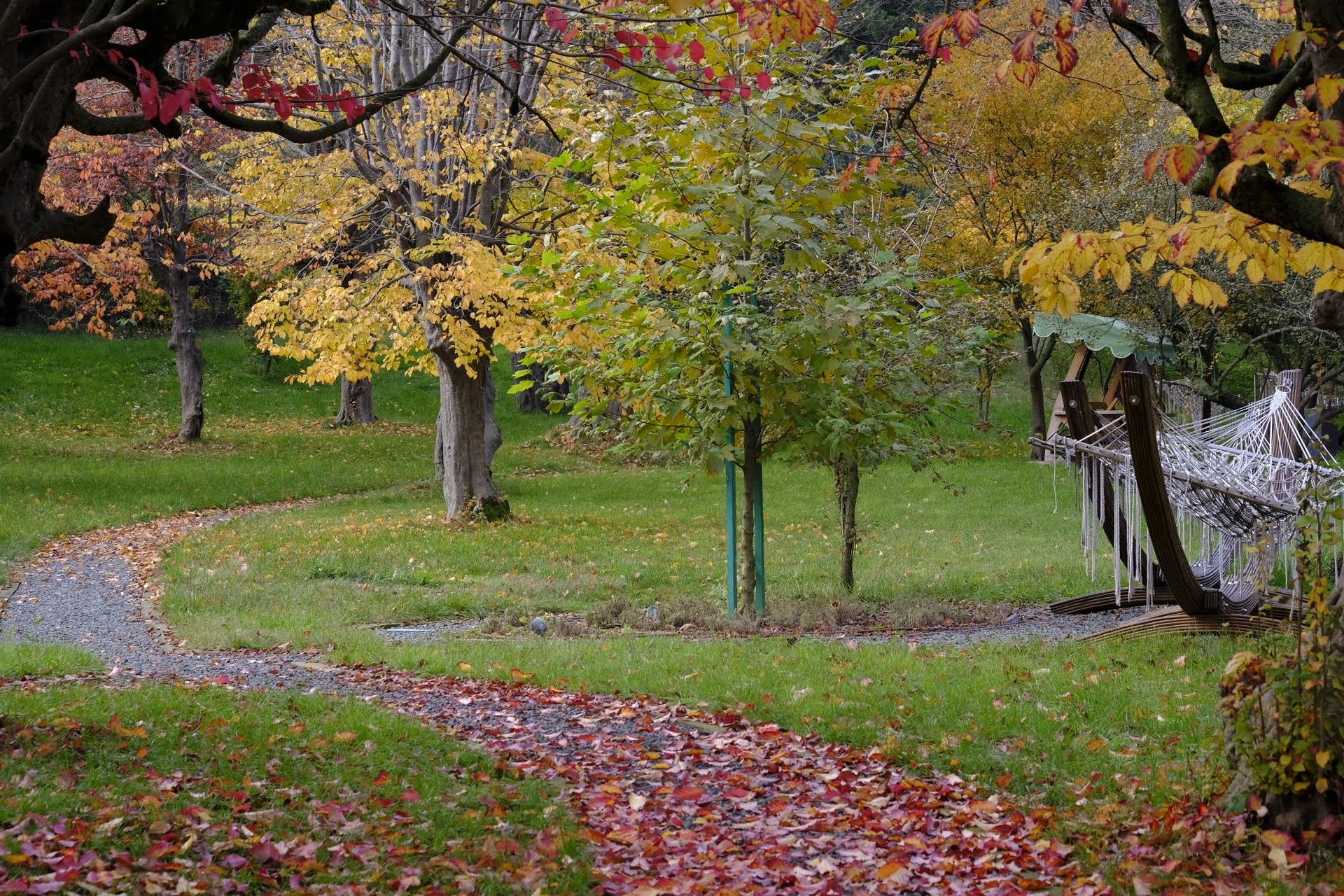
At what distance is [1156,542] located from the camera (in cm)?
721

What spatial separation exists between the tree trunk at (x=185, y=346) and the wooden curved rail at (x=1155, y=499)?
19.5m

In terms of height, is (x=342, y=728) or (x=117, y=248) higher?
(x=117, y=248)

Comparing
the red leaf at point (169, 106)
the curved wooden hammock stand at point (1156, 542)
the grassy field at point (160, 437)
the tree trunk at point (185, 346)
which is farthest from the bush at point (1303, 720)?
the tree trunk at point (185, 346)

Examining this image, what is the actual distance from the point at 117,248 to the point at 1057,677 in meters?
19.0

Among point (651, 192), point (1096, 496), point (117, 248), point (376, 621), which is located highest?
point (117, 248)

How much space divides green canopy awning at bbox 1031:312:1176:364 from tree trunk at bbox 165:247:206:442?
1635cm

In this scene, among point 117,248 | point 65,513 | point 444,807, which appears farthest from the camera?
point 117,248

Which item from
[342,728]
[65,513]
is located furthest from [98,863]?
[65,513]

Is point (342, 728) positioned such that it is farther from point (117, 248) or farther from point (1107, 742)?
point (117, 248)

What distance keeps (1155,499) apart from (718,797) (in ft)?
11.7

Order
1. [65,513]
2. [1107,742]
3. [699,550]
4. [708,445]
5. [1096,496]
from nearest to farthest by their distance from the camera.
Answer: [1107,742] → [1096,496] → [708,445] → [699,550] → [65,513]

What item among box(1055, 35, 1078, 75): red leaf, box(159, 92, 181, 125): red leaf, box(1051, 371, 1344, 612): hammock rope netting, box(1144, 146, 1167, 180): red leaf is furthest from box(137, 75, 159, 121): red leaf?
box(1051, 371, 1344, 612): hammock rope netting

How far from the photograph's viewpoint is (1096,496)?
8.20 meters

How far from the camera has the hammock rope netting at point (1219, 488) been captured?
7574 millimetres
